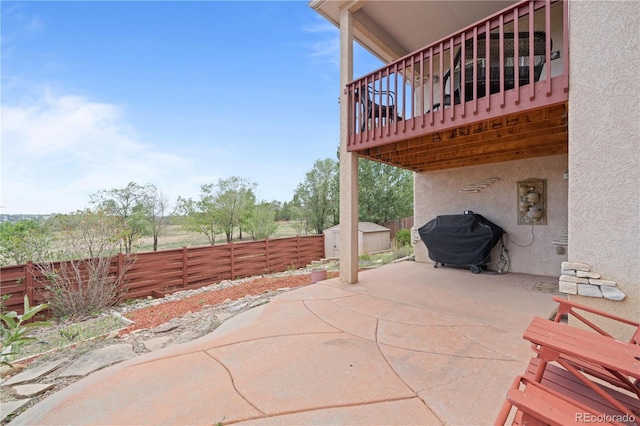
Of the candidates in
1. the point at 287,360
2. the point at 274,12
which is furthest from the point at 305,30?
the point at 287,360

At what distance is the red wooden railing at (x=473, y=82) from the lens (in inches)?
118

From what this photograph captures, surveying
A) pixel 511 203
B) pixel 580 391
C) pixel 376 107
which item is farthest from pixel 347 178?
pixel 580 391

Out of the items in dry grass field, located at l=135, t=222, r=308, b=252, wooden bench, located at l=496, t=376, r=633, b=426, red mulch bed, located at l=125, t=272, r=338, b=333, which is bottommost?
red mulch bed, located at l=125, t=272, r=338, b=333

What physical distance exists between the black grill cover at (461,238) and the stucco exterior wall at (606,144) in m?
3.39

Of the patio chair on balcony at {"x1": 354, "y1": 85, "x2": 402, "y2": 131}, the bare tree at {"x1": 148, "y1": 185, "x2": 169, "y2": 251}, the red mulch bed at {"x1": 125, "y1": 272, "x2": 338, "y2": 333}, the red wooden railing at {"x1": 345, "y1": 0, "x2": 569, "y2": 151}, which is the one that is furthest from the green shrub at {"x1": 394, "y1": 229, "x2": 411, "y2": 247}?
the bare tree at {"x1": 148, "y1": 185, "x2": 169, "y2": 251}

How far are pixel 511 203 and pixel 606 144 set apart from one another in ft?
12.7

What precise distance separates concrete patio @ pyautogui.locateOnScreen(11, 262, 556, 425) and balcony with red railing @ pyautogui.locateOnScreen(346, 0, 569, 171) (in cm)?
256

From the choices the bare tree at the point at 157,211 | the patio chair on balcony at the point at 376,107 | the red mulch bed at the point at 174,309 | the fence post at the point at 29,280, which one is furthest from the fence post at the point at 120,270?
the bare tree at the point at 157,211

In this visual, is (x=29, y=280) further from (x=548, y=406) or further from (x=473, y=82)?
(x=473, y=82)

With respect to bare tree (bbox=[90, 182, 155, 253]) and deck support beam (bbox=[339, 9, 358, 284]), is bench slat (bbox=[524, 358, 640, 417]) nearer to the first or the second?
deck support beam (bbox=[339, 9, 358, 284])

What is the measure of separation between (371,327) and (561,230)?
192 inches

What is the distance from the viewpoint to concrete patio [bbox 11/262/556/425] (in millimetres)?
1782

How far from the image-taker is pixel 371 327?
3.12m

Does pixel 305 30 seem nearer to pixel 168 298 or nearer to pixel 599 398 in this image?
pixel 168 298
